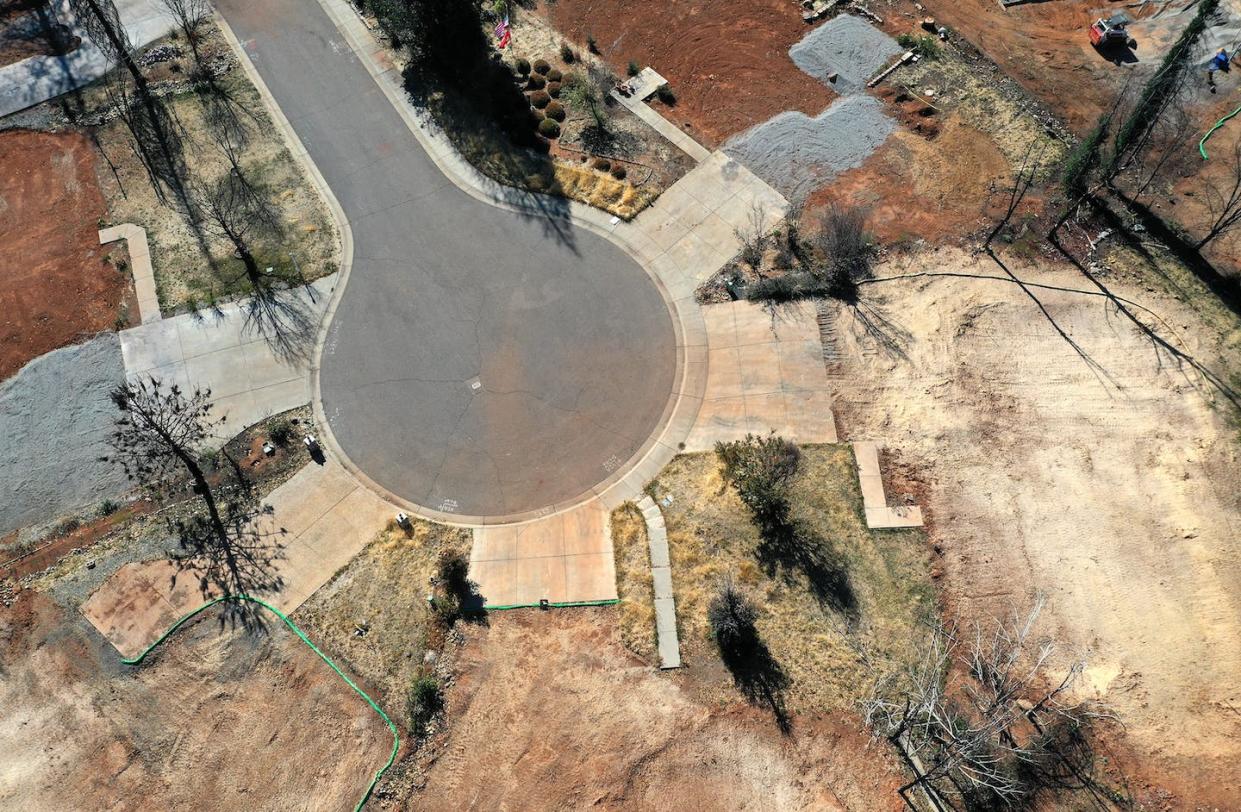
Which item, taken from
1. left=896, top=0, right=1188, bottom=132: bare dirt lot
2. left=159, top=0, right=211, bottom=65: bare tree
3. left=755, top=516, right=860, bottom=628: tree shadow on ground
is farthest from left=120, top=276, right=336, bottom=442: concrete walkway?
left=896, top=0, right=1188, bottom=132: bare dirt lot

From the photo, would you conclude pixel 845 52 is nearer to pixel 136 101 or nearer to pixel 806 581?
pixel 806 581

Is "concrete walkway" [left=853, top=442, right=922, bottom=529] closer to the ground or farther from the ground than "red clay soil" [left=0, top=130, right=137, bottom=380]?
closer to the ground

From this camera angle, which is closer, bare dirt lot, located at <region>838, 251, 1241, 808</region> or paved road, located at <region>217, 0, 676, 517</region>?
bare dirt lot, located at <region>838, 251, 1241, 808</region>

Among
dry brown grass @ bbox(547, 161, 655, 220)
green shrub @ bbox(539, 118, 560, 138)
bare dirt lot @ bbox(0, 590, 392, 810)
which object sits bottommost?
bare dirt lot @ bbox(0, 590, 392, 810)

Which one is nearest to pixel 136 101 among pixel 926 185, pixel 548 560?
pixel 548 560

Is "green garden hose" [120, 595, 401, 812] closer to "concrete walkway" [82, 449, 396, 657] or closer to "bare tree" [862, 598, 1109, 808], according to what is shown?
"concrete walkway" [82, 449, 396, 657]

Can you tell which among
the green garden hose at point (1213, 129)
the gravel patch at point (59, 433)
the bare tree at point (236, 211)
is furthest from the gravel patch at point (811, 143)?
the gravel patch at point (59, 433)
